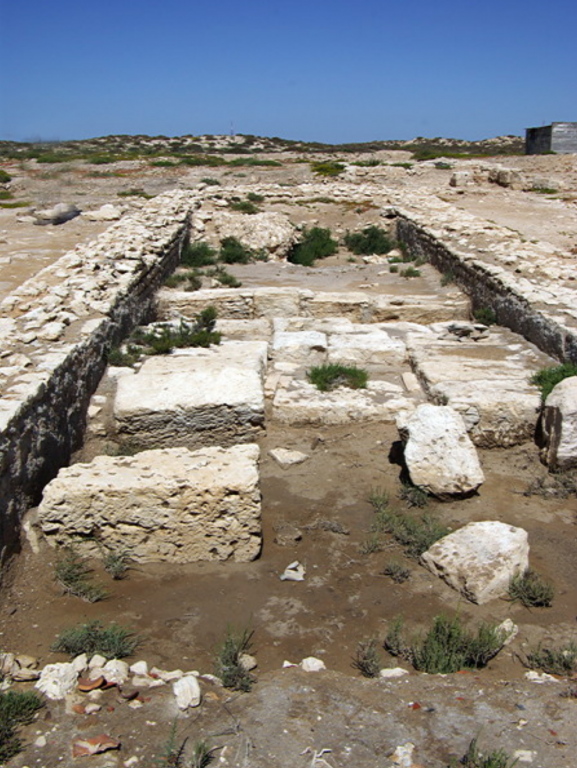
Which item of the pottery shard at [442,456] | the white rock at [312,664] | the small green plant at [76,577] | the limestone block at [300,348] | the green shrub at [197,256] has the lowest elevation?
the white rock at [312,664]

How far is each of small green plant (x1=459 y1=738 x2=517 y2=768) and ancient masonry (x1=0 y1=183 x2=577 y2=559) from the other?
1.89 meters

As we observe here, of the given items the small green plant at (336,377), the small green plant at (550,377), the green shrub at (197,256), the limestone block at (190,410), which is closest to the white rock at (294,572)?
the limestone block at (190,410)

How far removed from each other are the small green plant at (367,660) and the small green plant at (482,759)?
0.74 metres

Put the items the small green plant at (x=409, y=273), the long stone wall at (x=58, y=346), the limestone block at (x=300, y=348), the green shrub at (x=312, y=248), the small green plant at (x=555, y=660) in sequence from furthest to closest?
the green shrub at (x=312, y=248) → the small green plant at (x=409, y=273) → the limestone block at (x=300, y=348) → the long stone wall at (x=58, y=346) → the small green plant at (x=555, y=660)

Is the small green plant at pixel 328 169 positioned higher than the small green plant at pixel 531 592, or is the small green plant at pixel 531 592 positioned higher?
the small green plant at pixel 328 169

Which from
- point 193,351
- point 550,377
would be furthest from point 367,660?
point 193,351

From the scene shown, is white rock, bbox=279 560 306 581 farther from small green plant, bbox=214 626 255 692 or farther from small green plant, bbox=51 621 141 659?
small green plant, bbox=51 621 141 659

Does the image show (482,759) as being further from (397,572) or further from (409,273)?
(409,273)

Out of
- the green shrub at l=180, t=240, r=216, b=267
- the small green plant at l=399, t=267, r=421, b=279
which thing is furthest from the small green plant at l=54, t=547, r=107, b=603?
the green shrub at l=180, t=240, r=216, b=267

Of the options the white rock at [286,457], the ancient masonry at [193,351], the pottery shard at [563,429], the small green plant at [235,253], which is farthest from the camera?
the small green plant at [235,253]

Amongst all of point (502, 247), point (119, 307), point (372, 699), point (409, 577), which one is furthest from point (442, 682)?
point (502, 247)

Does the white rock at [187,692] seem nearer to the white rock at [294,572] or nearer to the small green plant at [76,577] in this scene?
the small green plant at [76,577]

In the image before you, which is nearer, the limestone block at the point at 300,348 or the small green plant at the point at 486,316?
the limestone block at the point at 300,348

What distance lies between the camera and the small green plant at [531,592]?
3715 millimetres
